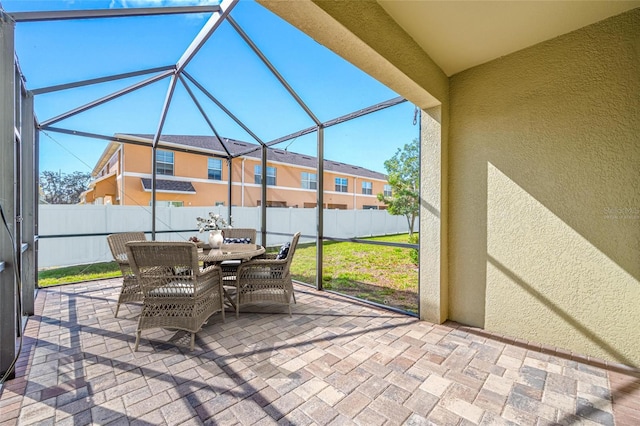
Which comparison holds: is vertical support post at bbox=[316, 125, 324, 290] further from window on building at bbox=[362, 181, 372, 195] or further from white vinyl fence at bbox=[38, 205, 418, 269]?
window on building at bbox=[362, 181, 372, 195]

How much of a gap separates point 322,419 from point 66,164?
6.47 metres

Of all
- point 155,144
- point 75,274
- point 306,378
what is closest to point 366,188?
point 306,378

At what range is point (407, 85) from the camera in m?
2.79

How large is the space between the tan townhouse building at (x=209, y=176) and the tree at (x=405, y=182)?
675mm

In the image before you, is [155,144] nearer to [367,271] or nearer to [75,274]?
[75,274]

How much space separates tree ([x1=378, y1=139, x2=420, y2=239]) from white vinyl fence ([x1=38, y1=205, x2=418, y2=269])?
14 centimetres

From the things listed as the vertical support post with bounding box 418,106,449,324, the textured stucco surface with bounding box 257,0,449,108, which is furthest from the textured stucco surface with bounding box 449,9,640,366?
the textured stucco surface with bounding box 257,0,449,108

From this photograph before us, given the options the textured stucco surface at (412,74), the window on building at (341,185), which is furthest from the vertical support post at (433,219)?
the window on building at (341,185)

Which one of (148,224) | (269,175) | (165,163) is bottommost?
(148,224)

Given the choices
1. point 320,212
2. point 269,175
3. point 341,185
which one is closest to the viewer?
point 320,212

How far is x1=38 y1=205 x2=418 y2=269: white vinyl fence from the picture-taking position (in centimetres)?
444

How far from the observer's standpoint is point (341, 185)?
4867 millimetres

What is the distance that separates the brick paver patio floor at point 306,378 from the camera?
1.78 metres

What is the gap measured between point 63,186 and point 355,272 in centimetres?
607
